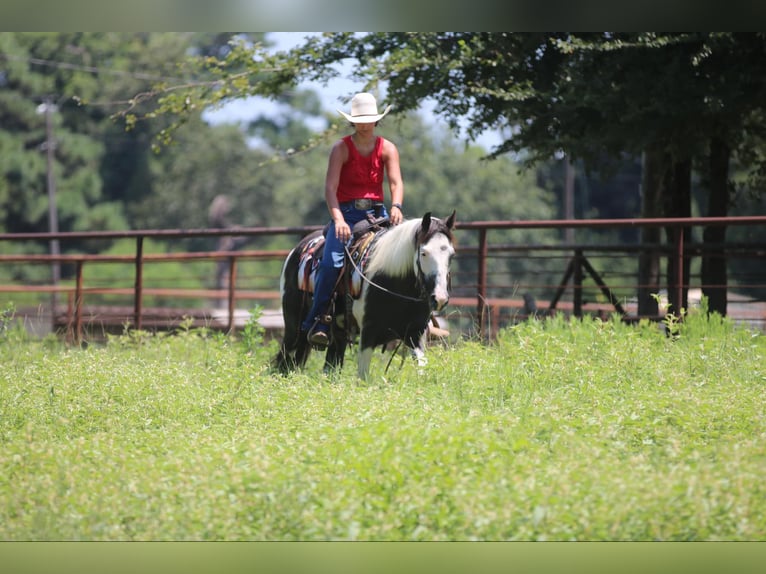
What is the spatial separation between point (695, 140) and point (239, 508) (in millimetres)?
8317

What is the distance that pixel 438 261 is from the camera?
→ 691 cm

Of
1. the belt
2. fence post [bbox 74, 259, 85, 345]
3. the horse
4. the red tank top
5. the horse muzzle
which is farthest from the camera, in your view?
fence post [bbox 74, 259, 85, 345]

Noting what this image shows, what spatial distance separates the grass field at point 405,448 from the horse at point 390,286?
30cm

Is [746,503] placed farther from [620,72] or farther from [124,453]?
[620,72]

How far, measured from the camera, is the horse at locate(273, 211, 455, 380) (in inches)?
274

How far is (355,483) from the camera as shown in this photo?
4938 millimetres

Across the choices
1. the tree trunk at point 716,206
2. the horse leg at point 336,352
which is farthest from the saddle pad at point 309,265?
the tree trunk at point 716,206

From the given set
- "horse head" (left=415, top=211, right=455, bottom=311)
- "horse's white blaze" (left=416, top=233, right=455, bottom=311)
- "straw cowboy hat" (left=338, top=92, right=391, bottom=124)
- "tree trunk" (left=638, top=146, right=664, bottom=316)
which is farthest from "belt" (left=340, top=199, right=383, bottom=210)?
"tree trunk" (left=638, top=146, right=664, bottom=316)

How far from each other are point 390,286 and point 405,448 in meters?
2.37

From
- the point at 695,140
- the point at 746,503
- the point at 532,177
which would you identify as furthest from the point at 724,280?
the point at 532,177

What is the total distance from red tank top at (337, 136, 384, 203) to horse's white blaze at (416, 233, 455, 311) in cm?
101

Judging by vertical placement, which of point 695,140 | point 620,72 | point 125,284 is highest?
point 620,72

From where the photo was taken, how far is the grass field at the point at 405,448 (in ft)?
15.3

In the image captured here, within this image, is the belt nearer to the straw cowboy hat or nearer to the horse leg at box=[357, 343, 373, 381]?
the straw cowboy hat
